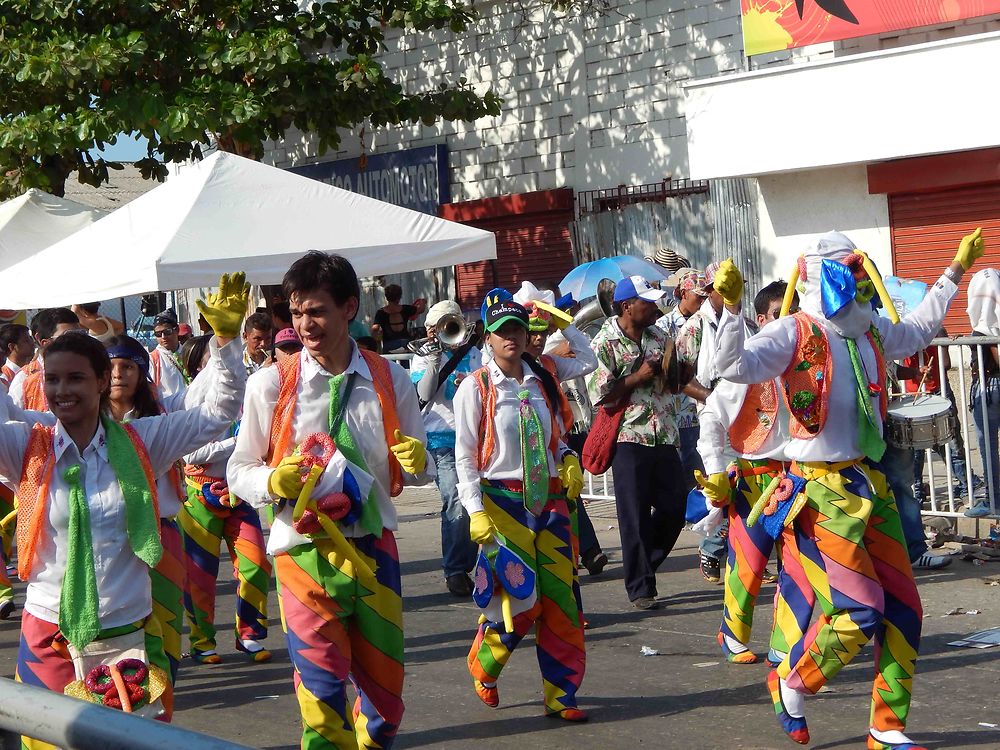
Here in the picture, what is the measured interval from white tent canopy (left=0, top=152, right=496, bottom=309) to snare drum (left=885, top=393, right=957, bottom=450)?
11.0 ft

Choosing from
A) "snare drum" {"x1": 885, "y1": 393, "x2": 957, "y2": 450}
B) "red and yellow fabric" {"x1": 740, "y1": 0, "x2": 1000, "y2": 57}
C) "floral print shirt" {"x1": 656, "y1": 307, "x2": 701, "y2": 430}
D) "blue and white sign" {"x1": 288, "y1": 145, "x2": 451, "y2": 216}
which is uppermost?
"red and yellow fabric" {"x1": 740, "y1": 0, "x2": 1000, "y2": 57}

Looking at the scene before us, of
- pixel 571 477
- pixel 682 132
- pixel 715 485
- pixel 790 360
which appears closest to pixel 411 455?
Answer: pixel 790 360

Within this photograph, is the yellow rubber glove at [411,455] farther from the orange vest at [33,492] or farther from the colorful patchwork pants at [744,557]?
the colorful patchwork pants at [744,557]

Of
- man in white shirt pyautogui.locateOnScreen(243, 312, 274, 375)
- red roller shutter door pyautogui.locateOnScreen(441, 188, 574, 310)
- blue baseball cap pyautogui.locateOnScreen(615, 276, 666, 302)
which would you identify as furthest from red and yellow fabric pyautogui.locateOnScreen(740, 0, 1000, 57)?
man in white shirt pyautogui.locateOnScreen(243, 312, 274, 375)

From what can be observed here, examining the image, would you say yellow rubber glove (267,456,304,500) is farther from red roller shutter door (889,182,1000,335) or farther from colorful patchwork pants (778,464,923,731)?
red roller shutter door (889,182,1000,335)

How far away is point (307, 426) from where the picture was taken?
4992mm

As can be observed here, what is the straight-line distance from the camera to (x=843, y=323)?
232 inches

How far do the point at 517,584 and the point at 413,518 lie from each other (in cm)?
671

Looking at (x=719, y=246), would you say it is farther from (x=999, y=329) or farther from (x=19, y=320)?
(x=19, y=320)

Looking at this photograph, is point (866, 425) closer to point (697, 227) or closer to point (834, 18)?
point (834, 18)

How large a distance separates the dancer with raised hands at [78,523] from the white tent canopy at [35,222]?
1062 cm

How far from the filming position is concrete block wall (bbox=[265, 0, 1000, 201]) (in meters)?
17.9

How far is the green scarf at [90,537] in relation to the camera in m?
4.67

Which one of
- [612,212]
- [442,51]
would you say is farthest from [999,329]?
[442,51]
